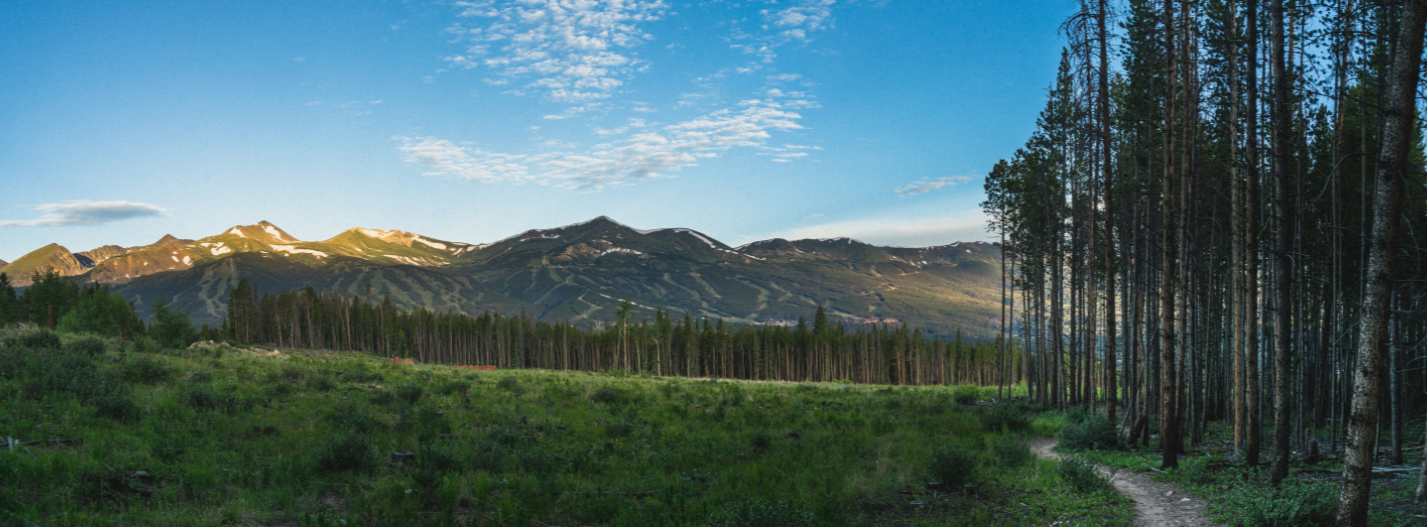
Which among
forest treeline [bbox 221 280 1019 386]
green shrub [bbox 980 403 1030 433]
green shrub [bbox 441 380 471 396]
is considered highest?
green shrub [bbox 441 380 471 396]

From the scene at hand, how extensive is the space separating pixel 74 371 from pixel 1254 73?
2441 centimetres

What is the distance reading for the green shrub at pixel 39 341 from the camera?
17344mm

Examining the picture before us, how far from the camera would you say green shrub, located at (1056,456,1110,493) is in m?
11.7

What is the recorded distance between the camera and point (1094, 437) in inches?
680

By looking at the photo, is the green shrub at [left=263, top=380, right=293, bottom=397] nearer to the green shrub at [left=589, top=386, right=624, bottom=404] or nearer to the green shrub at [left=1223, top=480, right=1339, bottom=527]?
the green shrub at [left=589, top=386, right=624, bottom=404]

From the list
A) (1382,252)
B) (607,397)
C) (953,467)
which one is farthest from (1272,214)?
(607,397)

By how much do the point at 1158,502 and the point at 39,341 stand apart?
27963 mm

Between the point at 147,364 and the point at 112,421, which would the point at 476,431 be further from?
the point at 147,364

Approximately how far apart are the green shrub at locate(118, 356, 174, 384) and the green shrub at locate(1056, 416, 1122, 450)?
24.4 metres

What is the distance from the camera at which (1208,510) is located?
985 cm

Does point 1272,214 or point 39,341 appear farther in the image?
point 39,341

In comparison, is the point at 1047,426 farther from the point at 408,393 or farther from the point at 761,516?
the point at 408,393

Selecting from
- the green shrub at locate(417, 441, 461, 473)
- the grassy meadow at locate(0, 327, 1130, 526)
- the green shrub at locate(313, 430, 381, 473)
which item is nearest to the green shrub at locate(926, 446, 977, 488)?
the grassy meadow at locate(0, 327, 1130, 526)

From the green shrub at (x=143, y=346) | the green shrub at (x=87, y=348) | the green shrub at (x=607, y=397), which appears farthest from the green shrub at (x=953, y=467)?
the green shrub at (x=143, y=346)
